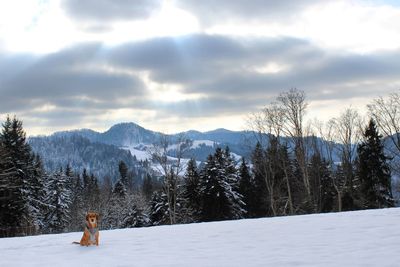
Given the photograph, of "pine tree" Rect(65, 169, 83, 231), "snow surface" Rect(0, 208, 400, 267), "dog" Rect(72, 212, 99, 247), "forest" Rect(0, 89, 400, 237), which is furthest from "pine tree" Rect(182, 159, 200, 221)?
"dog" Rect(72, 212, 99, 247)

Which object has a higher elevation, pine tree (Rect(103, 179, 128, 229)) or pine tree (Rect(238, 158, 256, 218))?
pine tree (Rect(238, 158, 256, 218))

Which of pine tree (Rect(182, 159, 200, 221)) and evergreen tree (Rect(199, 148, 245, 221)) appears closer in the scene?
evergreen tree (Rect(199, 148, 245, 221))

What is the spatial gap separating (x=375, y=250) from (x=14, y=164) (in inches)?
1651

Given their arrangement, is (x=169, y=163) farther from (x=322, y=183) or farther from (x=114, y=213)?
(x=114, y=213)

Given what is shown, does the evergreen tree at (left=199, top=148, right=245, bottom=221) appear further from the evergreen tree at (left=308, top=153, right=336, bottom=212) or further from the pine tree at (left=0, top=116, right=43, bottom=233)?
the pine tree at (left=0, top=116, right=43, bottom=233)

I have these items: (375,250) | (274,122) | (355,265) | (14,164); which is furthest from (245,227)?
(14,164)

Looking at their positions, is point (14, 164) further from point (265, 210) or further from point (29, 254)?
point (29, 254)

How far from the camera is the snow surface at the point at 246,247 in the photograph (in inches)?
289

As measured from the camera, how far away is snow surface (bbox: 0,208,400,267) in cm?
735

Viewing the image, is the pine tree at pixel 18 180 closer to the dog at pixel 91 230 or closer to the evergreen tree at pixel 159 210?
the evergreen tree at pixel 159 210

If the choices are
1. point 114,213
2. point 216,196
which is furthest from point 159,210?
point 114,213

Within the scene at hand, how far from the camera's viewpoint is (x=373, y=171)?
45344 mm

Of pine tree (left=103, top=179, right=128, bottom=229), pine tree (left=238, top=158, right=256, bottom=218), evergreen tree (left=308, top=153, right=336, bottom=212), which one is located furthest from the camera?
pine tree (left=103, top=179, right=128, bottom=229)

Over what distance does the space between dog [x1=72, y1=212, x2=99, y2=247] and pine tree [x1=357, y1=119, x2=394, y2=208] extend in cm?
3850
